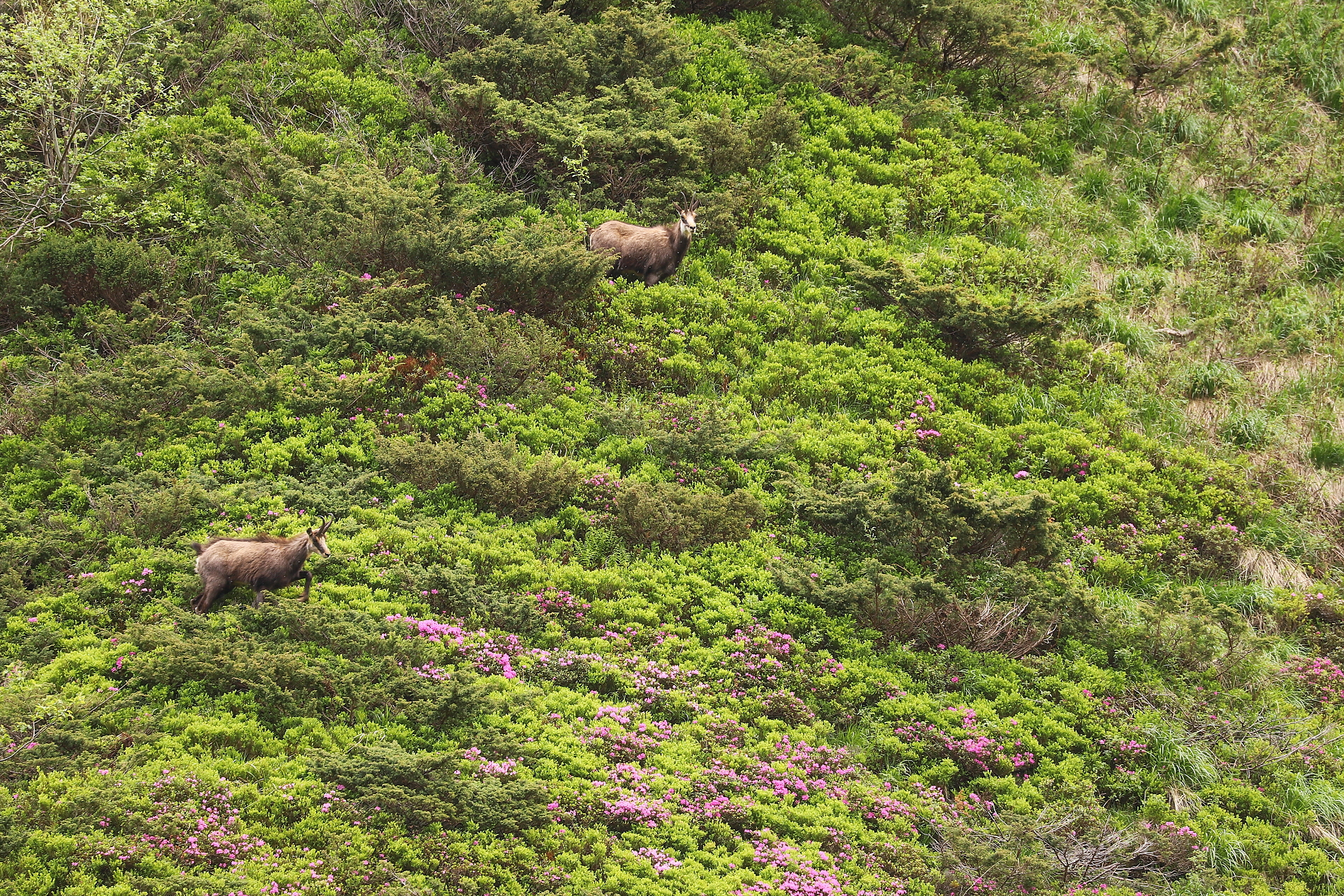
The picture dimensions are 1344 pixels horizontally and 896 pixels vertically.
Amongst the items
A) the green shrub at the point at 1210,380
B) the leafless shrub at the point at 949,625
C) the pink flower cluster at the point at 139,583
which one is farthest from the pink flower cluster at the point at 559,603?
the green shrub at the point at 1210,380

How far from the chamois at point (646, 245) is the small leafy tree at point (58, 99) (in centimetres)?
589

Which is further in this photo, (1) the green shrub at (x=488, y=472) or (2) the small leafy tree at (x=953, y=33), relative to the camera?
(2) the small leafy tree at (x=953, y=33)

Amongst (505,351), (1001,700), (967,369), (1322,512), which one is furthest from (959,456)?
(505,351)

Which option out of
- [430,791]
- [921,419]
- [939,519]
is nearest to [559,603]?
[430,791]

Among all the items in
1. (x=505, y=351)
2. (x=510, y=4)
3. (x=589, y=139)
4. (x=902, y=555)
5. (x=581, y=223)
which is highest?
(x=510, y=4)

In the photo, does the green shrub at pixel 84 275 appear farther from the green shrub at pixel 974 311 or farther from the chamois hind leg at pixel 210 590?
the green shrub at pixel 974 311

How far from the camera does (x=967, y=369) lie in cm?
1228

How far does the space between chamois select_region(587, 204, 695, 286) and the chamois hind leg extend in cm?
655

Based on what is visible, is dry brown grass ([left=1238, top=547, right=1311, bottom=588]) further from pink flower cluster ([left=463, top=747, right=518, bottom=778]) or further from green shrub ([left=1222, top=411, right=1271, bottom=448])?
pink flower cluster ([left=463, top=747, right=518, bottom=778])

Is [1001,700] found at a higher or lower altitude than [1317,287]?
lower

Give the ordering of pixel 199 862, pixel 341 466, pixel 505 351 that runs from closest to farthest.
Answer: pixel 199 862, pixel 341 466, pixel 505 351

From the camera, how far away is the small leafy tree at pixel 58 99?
35.0 ft

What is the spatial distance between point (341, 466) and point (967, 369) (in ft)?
26.3

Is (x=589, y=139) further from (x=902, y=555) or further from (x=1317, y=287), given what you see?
(x=1317, y=287)
